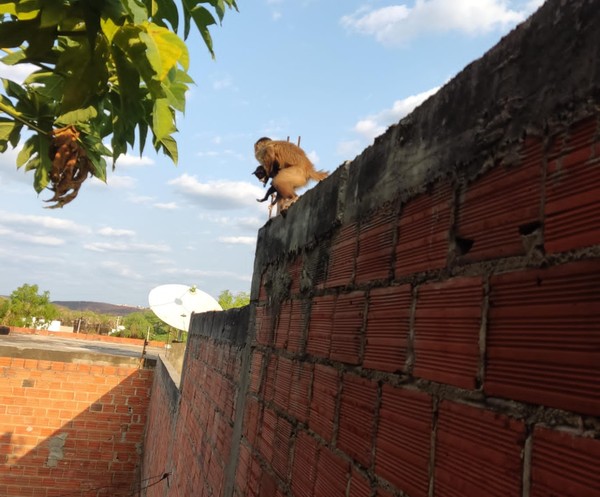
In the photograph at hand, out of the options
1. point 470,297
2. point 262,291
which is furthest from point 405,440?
point 262,291

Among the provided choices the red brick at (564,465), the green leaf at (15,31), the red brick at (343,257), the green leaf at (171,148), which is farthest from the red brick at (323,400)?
the green leaf at (15,31)

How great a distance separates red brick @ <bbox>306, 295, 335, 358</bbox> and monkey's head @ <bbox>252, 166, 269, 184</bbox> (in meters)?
1.37

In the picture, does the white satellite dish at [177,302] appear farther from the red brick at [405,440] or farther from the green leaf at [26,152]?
the red brick at [405,440]

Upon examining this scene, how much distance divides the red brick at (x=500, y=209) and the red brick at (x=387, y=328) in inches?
10.4

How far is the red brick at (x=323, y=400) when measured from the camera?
1542mm

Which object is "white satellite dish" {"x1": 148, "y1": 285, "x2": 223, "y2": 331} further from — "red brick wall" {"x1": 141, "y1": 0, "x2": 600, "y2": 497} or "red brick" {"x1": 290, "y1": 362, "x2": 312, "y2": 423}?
"red brick wall" {"x1": 141, "y1": 0, "x2": 600, "y2": 497}

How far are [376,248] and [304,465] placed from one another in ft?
2.74

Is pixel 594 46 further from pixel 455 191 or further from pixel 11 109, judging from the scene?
pixel 11 109

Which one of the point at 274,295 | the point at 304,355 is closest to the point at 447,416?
the point at 304,355

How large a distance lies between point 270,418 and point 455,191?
150cm

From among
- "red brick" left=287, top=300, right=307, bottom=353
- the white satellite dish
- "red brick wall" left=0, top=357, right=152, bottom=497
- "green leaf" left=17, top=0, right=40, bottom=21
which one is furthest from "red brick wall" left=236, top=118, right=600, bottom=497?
the white satellite dish

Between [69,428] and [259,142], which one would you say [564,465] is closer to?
[259,142]

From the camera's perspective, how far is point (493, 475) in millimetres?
832

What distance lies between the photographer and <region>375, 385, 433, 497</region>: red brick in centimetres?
104
